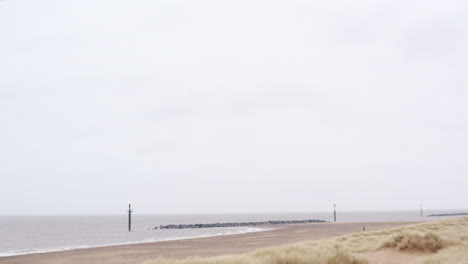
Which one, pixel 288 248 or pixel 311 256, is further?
pixel 288 248

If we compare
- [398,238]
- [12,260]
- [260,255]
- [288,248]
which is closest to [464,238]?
[398,238]

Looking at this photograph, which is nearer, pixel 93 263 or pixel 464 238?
pixel 464 238

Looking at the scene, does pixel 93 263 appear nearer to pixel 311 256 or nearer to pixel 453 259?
pixel 311 256

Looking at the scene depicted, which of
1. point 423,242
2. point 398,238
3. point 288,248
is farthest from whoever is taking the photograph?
point 398,238

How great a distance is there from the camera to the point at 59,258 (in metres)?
29.0

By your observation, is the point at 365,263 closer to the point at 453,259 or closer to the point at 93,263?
the point at 453,259

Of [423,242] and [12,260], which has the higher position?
[423,242]

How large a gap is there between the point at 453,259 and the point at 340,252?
3.26 meters

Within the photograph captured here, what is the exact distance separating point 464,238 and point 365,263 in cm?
1224

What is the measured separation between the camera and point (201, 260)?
471 inches

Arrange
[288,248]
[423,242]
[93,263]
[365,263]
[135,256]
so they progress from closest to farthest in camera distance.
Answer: [365,263] < [288,248] < [423,242] < [93,263] < [135,256]

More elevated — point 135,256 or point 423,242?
point 423,242

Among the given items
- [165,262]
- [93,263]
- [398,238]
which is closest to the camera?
[165,262]

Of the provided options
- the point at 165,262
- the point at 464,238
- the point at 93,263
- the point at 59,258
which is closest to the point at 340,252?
the point at 165,262
